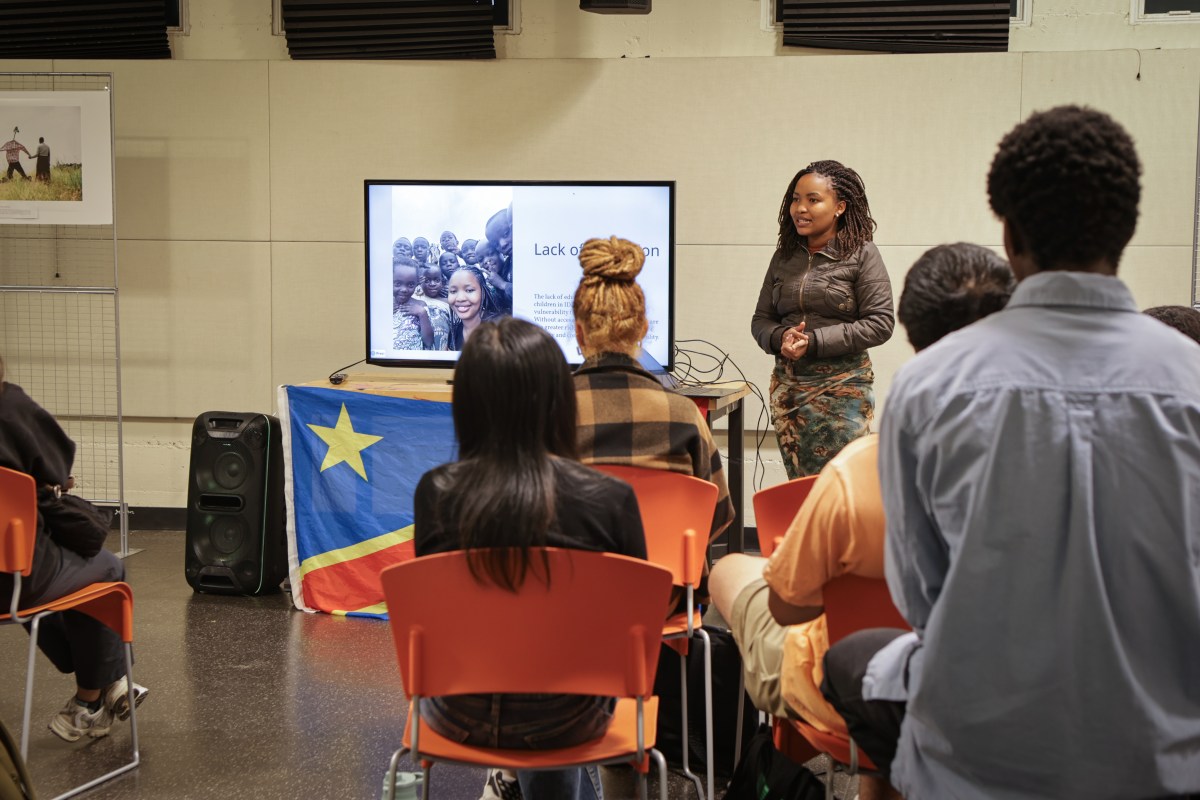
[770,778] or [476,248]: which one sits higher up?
[476,248]

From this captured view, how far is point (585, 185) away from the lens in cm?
465

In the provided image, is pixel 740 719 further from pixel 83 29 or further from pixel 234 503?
pixel 83 29

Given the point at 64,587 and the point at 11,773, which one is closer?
the point at 11,773

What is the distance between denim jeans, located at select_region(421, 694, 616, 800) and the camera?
175 centimetres

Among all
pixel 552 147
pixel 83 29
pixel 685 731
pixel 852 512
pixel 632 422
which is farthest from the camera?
pixel 83 29

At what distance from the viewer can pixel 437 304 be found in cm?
470

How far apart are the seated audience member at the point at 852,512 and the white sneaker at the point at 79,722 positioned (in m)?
2.07

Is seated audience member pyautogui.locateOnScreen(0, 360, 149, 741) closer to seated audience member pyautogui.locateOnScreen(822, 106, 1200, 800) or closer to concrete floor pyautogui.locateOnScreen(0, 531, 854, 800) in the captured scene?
concrete floor pyautogui.locateOnScreen(0, 531, 854, 800)

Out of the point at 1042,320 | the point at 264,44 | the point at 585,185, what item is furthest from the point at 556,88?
the point at 1042,320

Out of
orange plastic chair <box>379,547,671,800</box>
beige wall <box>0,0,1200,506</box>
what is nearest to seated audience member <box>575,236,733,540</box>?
orange plastic chair <box>379,547,671,800</box>

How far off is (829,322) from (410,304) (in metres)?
1.85

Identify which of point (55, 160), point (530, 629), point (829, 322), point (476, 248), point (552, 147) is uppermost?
point (552, 147)

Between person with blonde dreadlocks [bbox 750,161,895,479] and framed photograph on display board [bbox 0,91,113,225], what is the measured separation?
3.20 metres

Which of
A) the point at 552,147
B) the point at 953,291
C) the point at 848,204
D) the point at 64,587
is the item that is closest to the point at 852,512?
the point at 953,291
